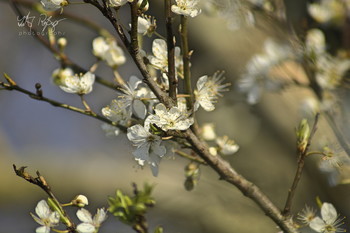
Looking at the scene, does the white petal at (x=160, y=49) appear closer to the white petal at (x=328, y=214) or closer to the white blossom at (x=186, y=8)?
the white blossom at (x=186, y=8)

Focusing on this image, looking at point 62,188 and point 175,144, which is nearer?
point 175,144

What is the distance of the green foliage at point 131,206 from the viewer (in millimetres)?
876

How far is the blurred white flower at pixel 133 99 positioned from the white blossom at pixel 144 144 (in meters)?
0.06

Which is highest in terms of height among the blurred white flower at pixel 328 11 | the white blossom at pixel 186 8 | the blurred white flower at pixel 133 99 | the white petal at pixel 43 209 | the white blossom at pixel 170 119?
the white blossom at pixel 186 8

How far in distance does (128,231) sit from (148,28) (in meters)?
0.65

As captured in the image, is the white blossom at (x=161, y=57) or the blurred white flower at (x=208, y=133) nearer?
the white blossom at (x=161, y=57)

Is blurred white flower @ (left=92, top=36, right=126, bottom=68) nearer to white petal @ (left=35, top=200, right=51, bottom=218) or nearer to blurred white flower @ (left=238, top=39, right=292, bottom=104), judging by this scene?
white petal @ (left=35, top=200, right=51, bottom=218)

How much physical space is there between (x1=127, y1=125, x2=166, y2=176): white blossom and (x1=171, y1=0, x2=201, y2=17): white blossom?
8.6 inches

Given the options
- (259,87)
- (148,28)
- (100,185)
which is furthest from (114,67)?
(100,185)

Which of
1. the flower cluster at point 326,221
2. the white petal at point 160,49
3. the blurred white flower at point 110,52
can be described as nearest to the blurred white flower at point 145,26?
the white petal at point 160,49

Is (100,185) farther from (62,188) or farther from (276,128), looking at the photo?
(276,128)

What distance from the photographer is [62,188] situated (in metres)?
2.99

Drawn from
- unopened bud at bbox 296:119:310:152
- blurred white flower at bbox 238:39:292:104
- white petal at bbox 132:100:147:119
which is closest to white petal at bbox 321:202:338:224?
unopened bud at bbox 296:119:310:152

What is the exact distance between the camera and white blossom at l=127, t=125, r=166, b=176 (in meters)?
0.97
